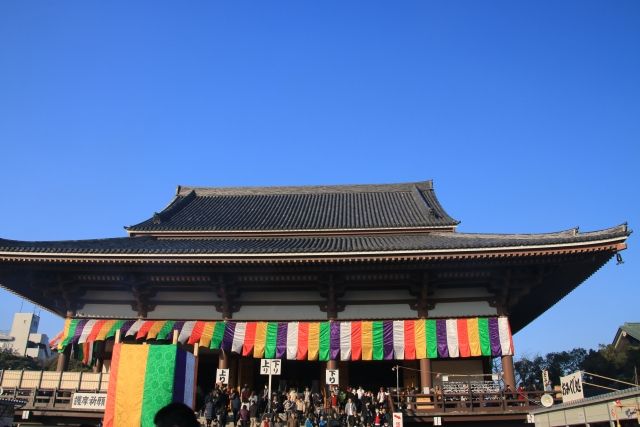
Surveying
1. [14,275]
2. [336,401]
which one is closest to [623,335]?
[336,401]

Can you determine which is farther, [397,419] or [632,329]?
[632,329]

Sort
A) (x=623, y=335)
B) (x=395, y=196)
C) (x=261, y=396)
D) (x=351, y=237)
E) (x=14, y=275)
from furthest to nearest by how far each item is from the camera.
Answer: (x=623, y=335)
(x=395, y=196)
(x=351, y=237)
(x=14, y=275)
(x=261, y=396)

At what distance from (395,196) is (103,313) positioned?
1691 cm

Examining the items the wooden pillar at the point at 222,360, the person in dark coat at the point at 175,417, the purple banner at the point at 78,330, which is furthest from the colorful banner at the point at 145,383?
the purple banner at the point at 78,330

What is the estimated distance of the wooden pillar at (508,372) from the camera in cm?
1728

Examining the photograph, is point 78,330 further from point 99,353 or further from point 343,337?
point 343,337

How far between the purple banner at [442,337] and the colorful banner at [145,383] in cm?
1188

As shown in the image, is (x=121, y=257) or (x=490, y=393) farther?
(x=121, y=257)

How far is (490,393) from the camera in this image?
16109 mm

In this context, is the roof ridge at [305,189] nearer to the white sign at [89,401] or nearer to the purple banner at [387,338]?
the purple banner at [387,338]

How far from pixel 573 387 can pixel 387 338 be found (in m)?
6.68

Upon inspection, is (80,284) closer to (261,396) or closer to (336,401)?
(261,396)

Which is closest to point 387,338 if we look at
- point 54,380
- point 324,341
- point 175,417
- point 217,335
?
point 324,341

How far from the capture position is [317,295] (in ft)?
61.9
